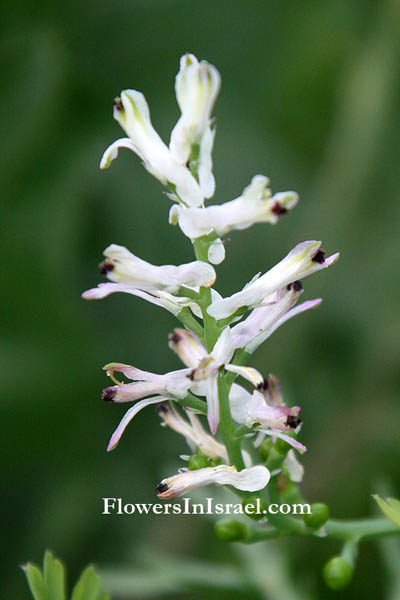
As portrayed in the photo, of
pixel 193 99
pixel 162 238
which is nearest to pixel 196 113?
pixel 193 99

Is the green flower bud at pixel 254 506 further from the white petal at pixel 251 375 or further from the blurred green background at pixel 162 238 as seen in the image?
the blurred green background at pixel 162 238

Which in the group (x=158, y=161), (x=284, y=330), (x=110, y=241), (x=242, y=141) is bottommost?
(x=158, y=161)

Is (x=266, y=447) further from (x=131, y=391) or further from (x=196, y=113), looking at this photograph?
(x=196, y=113)

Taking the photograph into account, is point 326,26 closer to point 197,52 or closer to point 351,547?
point 197,52

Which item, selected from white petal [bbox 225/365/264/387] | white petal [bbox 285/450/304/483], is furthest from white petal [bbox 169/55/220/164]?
white petal [bbox 285/450/304/483]

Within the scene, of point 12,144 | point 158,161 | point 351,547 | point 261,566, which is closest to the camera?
point 158,161

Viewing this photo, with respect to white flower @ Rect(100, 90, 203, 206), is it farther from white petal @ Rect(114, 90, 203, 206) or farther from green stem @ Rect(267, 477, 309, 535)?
green stem @ Rect(267, 477, 309, 535)

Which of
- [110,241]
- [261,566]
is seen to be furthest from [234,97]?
[261,566]

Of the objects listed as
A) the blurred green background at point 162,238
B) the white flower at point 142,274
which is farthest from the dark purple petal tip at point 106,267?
the blurred green background at point 162,238
